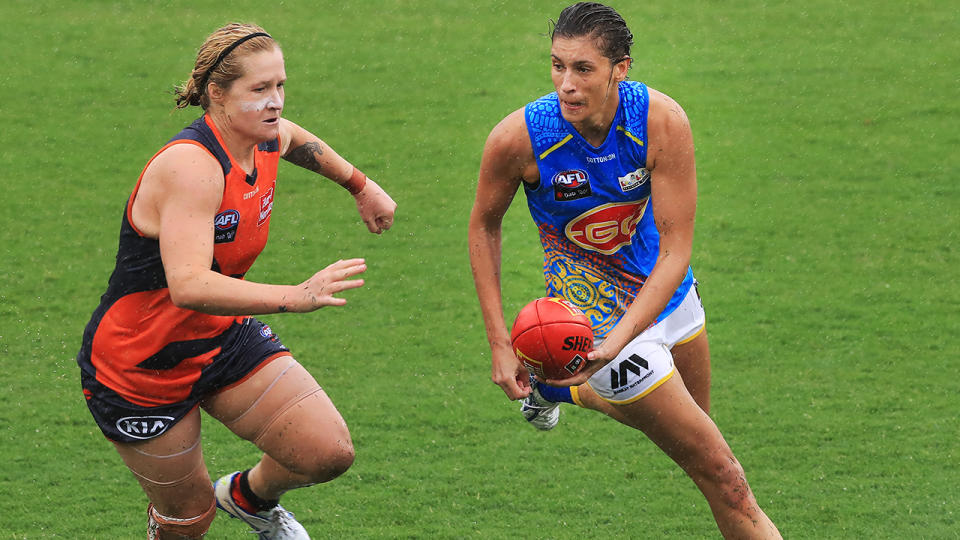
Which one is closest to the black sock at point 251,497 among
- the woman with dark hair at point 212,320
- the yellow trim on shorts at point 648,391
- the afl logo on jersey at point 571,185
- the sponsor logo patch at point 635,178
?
the woman with dark hair at point 212,320

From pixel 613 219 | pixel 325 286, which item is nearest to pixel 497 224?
pixel 613 219

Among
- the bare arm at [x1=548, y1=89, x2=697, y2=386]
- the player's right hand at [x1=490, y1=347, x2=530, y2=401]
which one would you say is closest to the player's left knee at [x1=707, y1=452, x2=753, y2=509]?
the bare arm at [x1=548, y1=89, x2=697, y2=386]

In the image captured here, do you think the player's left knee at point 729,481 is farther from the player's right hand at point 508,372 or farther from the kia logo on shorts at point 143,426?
the kia logo on shorts at point 143,426

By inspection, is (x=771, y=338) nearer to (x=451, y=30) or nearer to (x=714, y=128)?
(x=714, y=128)

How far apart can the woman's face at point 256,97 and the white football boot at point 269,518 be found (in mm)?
1703

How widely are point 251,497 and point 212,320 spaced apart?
36.8 inches

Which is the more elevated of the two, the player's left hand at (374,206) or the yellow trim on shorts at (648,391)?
the player's left hand at (374,206)

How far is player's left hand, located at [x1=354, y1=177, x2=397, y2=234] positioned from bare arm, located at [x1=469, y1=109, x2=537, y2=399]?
0.59 metres

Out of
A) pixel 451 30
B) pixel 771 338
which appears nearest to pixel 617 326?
pixel 771 338

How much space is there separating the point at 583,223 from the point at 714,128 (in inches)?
271

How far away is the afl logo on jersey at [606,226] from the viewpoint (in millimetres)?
5172

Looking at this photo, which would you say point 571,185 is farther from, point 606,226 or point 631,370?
point 631,370

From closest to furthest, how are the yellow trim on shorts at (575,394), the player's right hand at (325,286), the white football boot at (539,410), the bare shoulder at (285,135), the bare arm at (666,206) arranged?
the player's right hand at (325,286) < the bare arm at (666,206) < the bare shoulder at (285,135) < the yellow trim on shorts at (575,394) < the white football boot at (539,410)

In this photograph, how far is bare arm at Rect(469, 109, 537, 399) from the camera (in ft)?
16.4
